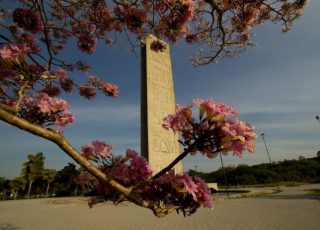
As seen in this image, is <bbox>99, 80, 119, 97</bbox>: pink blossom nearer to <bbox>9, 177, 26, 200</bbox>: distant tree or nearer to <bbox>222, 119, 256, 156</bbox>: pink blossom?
<bbox>222, 119, 256, 156</bbox>: pink blossom

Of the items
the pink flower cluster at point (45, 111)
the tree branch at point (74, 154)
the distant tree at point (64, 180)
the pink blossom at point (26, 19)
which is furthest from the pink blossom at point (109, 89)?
the distant tree at point (64, 180)

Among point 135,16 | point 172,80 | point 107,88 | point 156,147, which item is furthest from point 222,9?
point 172,80

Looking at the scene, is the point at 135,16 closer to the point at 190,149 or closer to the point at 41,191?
the point at 190,149

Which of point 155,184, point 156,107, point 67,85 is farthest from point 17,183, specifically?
point 155,184

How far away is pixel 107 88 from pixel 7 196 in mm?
87548

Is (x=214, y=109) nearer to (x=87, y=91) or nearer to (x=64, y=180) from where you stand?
(x=87, y=91)

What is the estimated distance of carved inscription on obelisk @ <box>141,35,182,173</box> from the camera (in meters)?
13.2

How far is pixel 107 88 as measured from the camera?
3.98 m

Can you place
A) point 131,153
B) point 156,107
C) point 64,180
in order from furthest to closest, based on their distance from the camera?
1. point 64,180
2. point 156,107
3. point 131,153

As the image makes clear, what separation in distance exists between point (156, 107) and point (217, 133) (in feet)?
42.2

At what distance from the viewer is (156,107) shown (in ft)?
46.5

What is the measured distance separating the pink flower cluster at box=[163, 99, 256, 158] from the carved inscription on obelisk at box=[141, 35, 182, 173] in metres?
11.6

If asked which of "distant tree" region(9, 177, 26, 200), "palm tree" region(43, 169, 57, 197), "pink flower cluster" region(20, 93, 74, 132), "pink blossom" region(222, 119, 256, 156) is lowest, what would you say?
"pink blossom" region(222, 119, 256, 156)

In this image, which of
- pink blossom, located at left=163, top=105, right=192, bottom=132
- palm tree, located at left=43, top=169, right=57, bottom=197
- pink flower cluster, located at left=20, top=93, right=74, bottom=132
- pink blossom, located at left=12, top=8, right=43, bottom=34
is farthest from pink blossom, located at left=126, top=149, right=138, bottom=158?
palm tree, located at left=43, top=169, right=57, bottom=197
